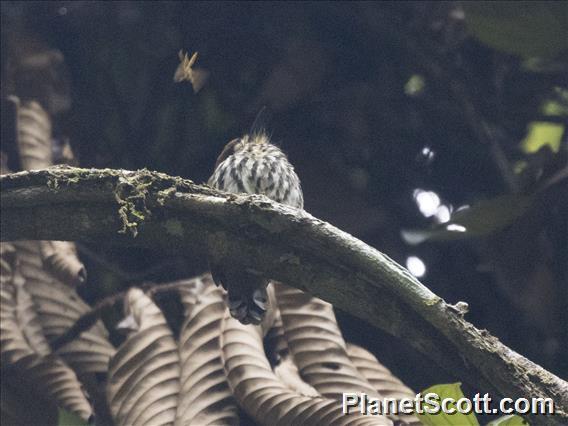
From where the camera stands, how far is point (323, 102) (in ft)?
13.5

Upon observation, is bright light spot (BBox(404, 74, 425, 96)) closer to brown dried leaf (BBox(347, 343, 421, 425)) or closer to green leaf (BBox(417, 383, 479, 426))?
brown dried leaf (BBox(347, 343, 421, 425))

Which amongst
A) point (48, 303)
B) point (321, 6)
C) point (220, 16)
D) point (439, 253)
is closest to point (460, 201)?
point (439, 253)

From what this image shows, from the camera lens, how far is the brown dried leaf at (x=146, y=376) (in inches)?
119

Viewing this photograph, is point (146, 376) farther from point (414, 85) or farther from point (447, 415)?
point (414, 85)

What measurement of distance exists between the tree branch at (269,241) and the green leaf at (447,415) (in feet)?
0.16

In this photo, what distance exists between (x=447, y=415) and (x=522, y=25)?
1544 mm

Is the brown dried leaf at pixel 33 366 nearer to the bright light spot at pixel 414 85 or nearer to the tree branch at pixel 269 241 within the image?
the tree branch at pixel 269 241

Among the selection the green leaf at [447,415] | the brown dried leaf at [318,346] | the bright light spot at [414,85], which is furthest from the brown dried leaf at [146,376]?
the bright light spot at [414,85]

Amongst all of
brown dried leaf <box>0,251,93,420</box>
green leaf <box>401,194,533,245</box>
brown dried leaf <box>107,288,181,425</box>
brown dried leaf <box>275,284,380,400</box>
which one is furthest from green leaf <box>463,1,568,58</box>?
brown dried leaf <box>0,251,93,420</box>

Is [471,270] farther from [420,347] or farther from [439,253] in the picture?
[420,347]

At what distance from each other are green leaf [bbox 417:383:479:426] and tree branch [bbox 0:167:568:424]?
0.05 m

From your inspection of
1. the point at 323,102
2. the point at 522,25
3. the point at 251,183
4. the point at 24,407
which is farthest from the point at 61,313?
the point at 522,25

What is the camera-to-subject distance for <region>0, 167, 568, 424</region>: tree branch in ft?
8.12

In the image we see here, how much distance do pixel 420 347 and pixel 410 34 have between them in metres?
1.85
